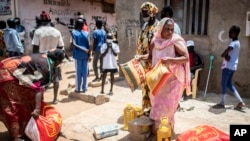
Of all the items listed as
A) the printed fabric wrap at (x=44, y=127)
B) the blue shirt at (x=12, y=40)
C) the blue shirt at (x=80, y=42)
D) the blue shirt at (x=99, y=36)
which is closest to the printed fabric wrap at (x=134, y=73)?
the printed fabric wrap at (x=44, y=127)

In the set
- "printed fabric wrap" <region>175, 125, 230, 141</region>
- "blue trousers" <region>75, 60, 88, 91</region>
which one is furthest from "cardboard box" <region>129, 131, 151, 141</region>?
"blue trousers" <region>75, 60, 88, 91</region>

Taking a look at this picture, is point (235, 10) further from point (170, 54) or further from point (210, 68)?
point (170, 54)

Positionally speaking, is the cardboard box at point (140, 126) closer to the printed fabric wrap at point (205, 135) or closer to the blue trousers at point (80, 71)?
the printed fabric wrap at point (205, 135)

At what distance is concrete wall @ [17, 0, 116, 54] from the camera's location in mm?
11848

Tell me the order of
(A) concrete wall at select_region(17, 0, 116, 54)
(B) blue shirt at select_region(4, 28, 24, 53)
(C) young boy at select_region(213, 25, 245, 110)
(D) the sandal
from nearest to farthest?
(C) young boy at select_region(213, 25, 245, 110) → (D) the sandal → (B) blue shirt at select_region(4, 28, 24, 53) → (A) concrete wall at select_region(17, 0, 116, 54)

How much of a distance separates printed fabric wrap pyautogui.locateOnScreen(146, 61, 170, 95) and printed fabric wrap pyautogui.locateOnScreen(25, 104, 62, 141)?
4.84 feet

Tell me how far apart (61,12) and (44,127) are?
35.3 feet

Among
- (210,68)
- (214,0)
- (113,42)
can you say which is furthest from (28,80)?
(214,0)

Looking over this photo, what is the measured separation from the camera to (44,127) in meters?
3.77

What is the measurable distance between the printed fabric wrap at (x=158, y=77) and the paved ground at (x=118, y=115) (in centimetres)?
103

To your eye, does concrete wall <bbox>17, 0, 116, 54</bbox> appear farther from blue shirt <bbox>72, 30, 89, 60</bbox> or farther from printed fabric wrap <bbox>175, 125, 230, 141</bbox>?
printed fabric wrap <bbox>175, 125, 230, 141</bbox>

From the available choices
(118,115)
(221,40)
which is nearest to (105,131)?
(118,115)

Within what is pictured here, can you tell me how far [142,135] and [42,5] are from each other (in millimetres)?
10263

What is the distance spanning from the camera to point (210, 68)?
21.1 feet
